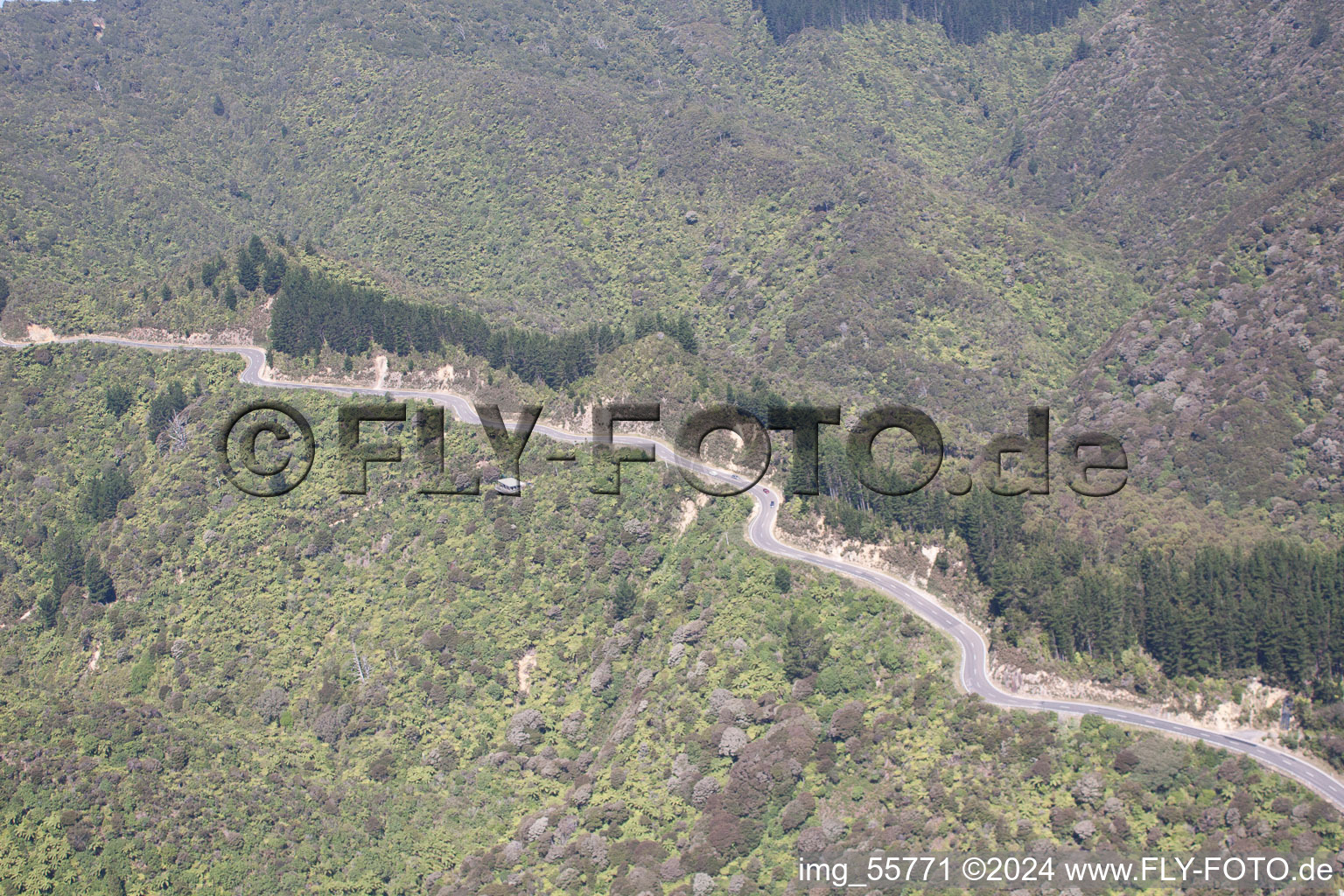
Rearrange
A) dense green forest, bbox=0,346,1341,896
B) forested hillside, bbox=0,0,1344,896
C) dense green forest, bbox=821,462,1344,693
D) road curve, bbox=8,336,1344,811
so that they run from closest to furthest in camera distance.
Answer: road curve, bbox=8,336,1344,811 < dense green forest, bbox=0,346,1341,896 < dense green forest, bbox=821,462,1344,693 < forested hillside, bbox=0,0,1344,896

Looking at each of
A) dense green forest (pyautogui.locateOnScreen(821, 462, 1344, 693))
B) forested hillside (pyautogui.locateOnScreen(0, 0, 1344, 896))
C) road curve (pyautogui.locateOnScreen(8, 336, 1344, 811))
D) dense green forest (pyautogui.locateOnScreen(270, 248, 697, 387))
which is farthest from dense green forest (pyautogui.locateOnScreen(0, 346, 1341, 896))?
dense green forest (pyautogui.locateOnScreen(270, 248, 697, 387))

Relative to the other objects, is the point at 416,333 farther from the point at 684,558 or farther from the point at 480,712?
the point at 480,712

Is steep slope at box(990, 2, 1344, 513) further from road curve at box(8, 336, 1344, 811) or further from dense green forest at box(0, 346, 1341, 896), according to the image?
dense green forest at box(0, 346, 1341, 896)

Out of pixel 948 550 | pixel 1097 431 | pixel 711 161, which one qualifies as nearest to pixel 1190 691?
pixel 948 550

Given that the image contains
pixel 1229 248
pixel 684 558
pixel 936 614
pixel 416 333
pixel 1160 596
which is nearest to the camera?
pixel 1160 596

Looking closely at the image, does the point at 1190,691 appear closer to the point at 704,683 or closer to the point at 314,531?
the point at 704,683

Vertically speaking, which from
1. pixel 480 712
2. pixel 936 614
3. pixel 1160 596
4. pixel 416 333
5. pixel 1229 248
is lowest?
pixel 480 712

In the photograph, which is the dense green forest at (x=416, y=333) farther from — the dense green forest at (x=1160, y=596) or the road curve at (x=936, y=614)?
the dense green forest at (x=1160, y=596)

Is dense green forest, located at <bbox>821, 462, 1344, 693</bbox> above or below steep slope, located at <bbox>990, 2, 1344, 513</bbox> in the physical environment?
below

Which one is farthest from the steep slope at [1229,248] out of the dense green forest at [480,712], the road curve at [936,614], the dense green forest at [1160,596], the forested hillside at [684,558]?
the dense green forest at [480,712]

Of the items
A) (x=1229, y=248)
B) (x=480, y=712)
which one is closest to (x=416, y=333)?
(x=480, y=712)
